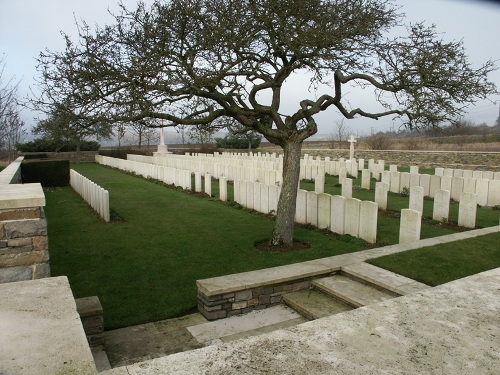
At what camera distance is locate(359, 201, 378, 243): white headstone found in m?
6.76

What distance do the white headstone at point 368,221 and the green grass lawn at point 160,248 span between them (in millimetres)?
180

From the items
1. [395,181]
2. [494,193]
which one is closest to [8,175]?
[395,181]

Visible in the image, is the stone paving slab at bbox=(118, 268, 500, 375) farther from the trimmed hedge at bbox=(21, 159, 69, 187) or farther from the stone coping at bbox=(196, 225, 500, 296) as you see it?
the trimmed hedge at bbox=(21, 159, 69, 187)

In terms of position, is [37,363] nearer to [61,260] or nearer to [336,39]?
[61,260]

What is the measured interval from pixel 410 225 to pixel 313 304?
3.02 metres

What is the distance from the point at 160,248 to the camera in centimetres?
662

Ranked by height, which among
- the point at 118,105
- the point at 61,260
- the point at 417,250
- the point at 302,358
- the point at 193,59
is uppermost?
the point at 193,59

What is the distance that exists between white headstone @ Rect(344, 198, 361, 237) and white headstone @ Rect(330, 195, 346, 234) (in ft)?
0.25

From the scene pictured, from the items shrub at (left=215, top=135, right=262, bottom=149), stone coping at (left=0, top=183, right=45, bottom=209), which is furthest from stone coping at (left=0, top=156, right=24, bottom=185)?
shrub at (left=215, top=135, right=262, bottom=149)

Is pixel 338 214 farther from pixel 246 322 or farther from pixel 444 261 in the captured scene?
pixel 246 322

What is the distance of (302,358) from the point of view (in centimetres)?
210

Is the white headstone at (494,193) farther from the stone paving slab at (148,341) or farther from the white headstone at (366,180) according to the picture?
the stone paving slab at (148,341)

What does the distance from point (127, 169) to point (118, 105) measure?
16204 mm

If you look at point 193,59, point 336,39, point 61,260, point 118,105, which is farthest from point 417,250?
point 61,260
